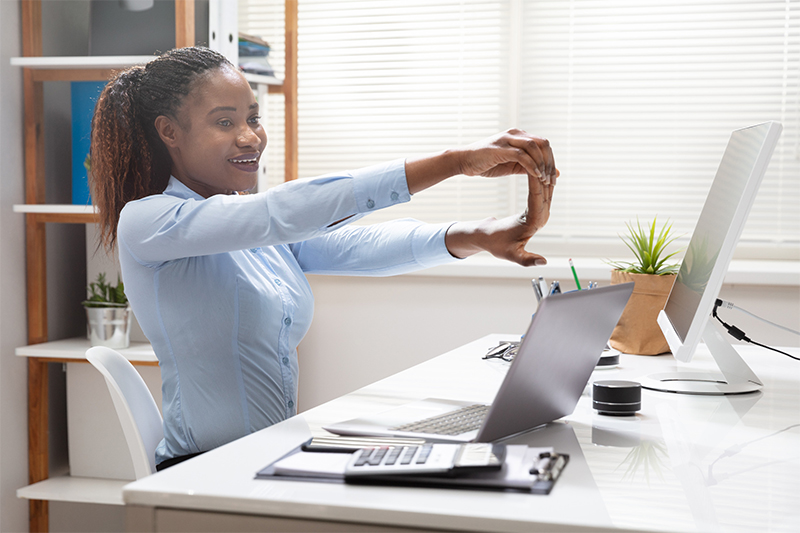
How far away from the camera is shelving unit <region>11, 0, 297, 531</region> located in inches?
90.7

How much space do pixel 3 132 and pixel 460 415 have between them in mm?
1977

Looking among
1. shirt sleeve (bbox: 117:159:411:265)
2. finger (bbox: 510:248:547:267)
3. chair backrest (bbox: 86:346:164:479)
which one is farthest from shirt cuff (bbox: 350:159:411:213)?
chair backrest (bbox: 86:346:164:479)

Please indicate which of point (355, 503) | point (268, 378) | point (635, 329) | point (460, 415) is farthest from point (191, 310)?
point (635, 329)

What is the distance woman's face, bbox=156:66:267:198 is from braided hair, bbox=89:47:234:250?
0.02 m

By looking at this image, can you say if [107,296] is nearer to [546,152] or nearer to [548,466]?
[546,152]

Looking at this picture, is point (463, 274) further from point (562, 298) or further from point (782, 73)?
point (562, 298)

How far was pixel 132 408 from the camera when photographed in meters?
1.28

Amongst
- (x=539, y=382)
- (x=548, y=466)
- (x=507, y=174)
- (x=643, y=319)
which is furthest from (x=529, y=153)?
(x=643, y=319)

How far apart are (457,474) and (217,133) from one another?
0.83m

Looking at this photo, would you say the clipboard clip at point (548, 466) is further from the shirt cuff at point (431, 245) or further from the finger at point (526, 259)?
the shirt cuff at point (431, 245)

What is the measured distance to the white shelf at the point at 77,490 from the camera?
2.30m

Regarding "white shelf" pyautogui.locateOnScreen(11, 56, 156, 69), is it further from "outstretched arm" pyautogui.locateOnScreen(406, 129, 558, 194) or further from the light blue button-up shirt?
"outstretched arm" pyautogui.locateOnScreen(406, 129, 558, 194)

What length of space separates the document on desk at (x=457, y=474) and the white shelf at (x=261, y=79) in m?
1.92

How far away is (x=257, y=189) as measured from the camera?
8.39 feet
